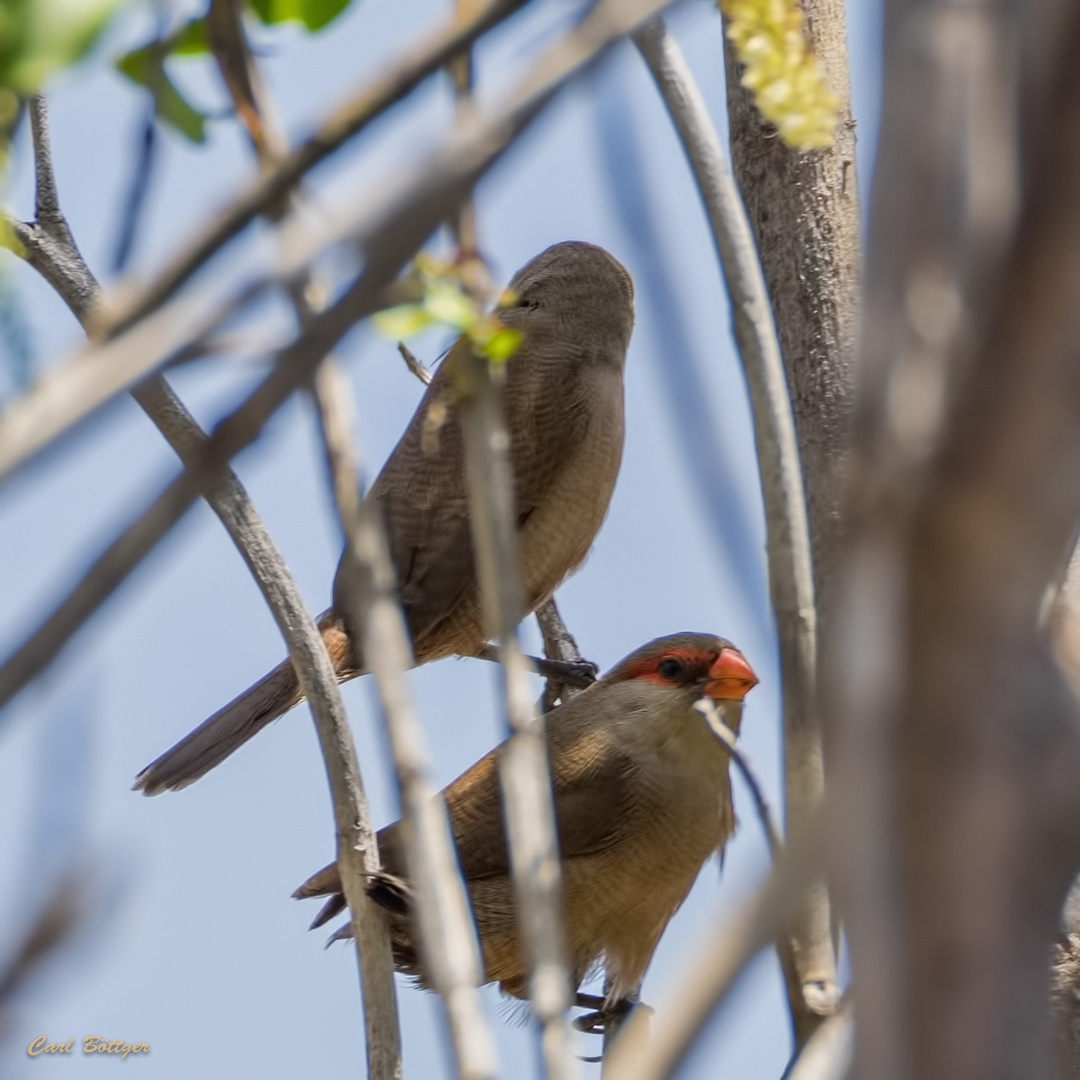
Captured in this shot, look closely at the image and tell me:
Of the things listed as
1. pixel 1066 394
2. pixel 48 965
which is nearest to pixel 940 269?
pixel 1066 394

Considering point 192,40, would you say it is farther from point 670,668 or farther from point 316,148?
point 670,668

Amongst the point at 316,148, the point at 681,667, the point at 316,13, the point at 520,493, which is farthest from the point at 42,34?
the point at 520,493

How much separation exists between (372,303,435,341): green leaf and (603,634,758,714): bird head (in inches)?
109

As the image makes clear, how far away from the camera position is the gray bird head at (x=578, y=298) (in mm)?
4961

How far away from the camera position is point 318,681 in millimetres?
2703

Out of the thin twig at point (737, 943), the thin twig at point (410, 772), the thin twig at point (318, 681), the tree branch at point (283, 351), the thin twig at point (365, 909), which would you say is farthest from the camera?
the thin twig at point (318, 681)

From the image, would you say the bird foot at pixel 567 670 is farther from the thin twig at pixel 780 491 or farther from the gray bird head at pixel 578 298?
the thin twig at pixel 780 491

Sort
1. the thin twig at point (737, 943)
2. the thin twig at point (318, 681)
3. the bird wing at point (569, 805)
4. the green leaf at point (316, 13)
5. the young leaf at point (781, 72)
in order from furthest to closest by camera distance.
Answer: the bird wing at point (569, 805), the thin twig at point (318, 681), the young leaf at point (781, 72), the green leaf at point (316, 13), the thin twig at point (737, 943)

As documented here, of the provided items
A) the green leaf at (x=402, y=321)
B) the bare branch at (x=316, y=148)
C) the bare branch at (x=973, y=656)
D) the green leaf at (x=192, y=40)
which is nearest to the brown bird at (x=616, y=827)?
the green leaf at (x=402, y=321)

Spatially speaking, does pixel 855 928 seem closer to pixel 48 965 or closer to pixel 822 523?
pixel 48 965

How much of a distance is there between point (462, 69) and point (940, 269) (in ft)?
2.68

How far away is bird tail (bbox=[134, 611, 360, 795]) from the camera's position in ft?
13.7

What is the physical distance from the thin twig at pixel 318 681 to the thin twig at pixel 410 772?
1470mm

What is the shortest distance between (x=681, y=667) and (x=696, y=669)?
0.14 ft
